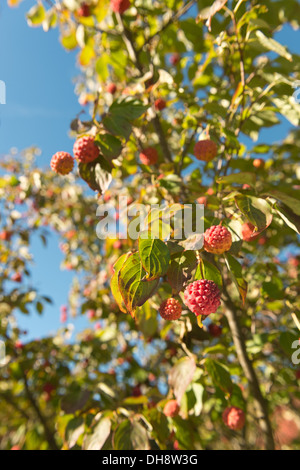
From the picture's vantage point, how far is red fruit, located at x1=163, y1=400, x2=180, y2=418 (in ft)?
5.29

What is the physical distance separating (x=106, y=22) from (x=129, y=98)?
1.51m

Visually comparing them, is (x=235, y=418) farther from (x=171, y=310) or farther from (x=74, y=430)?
(x=171, y=310)

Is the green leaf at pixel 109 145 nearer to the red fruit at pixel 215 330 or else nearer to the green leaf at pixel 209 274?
the green leaf at pixel 209 274

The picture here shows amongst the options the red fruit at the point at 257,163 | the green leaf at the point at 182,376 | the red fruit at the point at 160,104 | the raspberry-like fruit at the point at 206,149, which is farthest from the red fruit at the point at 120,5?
the green leaf at the point at 182,376

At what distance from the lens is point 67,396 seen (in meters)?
1.91

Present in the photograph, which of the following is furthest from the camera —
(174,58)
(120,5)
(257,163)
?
(174,58)

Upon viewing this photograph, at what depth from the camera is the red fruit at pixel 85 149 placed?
1.33 m

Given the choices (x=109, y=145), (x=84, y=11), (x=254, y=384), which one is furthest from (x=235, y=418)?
(x=84, y=11)

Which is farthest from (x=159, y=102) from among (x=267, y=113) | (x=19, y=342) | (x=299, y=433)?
(x=299, y=433)

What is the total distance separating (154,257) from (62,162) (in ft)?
2.35

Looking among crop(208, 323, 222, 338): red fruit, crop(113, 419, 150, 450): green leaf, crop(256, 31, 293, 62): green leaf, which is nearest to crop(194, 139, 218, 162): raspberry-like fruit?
crop(256, 31, 293, 62): green leaf

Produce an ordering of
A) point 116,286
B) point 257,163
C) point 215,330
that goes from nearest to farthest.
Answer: point 116,286
point 215,330
point 257,163

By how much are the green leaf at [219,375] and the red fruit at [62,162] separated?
1.09m

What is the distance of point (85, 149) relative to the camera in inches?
52.4
